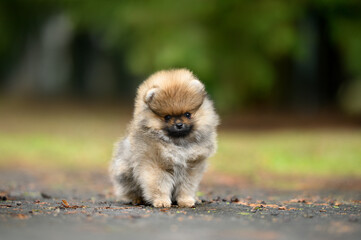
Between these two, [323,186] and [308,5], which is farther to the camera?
[308,5]

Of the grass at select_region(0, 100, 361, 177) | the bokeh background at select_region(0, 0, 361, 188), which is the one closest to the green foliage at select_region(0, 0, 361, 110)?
the bokeh background at select_region(0, 0, 361, 188)

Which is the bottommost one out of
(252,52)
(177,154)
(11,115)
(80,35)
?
(177,154)

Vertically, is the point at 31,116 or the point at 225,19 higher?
the point at 225,19

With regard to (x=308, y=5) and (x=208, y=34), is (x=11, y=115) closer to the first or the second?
(x=208, y=34)

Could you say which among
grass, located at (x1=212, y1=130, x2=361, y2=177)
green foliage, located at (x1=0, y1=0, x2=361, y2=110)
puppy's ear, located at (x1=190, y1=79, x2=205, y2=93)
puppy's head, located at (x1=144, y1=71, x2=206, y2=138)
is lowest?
puppy's head, located at (x1=144, y1=71, x2=206, y2=138)

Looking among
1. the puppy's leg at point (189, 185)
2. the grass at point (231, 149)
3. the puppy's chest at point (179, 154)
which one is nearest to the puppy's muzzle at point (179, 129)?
the puppy's chest at point (179, 154)

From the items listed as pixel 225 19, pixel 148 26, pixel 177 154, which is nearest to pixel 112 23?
pixel 148 26

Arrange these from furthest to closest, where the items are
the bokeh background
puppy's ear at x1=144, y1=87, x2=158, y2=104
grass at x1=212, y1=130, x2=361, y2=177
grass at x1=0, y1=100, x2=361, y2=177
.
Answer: the bokeh background < grass at x1=0, y1=100, x2=361, y2=177 < grass at x1=212, y1=130, x2=361, y2=177 < puppy's ear at x1=144, y1=87, x2=158, y2=104

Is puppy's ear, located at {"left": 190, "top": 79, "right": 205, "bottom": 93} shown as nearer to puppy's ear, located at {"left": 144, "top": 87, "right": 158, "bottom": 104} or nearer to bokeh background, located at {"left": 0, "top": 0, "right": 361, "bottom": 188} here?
puppy's ear, located at {"left": 144, "top": 87, "right": 158, "bottom": 104}
